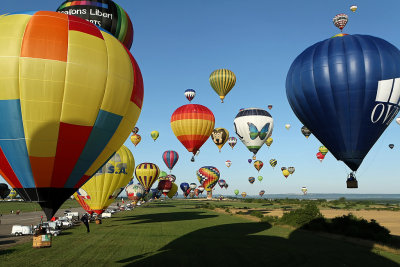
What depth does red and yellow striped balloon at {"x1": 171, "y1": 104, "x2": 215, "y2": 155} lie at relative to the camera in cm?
4775

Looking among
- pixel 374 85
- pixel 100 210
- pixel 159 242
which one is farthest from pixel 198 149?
pixel 374 85

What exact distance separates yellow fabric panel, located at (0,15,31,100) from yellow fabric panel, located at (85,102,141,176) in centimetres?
422

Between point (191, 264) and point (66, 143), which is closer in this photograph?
point (66, 143)

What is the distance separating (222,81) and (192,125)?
1243cm

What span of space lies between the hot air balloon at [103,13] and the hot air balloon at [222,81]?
34900 millimetres

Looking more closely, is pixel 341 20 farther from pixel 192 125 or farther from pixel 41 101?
pixel 192 125

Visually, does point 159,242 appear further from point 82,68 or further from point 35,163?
point 82,68

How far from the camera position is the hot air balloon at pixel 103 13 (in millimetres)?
19969

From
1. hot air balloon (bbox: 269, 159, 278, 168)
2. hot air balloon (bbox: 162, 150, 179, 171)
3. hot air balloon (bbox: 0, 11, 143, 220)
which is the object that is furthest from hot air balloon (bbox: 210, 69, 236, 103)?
hot air balloon (bbox: 269, 159, 278, 168)

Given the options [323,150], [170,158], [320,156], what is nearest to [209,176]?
[170,158]

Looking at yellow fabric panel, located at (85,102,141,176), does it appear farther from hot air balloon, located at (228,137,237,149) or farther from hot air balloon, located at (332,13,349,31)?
hot air balloon, located at (228,137,237,149)

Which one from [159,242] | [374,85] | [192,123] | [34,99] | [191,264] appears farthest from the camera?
[192,123]

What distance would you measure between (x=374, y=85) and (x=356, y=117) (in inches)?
97.7

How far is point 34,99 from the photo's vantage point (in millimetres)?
11352
